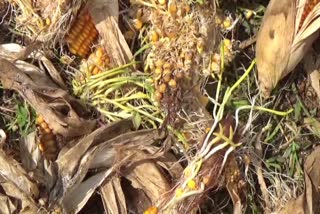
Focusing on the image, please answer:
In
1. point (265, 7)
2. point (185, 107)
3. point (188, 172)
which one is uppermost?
point (265, 7)

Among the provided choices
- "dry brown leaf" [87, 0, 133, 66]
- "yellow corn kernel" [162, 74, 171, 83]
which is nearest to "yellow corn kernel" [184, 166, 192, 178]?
"yellow corn kernel" [162, 74, 171, 83]

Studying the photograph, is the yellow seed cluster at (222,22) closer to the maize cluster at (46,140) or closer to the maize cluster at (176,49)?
the maize cluster at (176,49)

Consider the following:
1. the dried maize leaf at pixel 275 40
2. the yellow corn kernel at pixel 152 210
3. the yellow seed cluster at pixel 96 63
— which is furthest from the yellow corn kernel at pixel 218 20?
the yellow corn kernel at pixel 152 210

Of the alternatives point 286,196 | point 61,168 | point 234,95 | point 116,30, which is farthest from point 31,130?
point 286,196

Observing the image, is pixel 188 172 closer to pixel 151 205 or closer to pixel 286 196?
pixel 151 205

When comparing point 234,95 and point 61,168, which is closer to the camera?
point 61,168

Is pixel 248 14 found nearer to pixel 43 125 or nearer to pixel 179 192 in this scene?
pixel 179 192

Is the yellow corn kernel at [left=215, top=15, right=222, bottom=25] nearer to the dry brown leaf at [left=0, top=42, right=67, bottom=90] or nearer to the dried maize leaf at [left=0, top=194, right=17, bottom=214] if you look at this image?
the dry brown leaf at [left=0, top=42, right=67, bottom=90]
